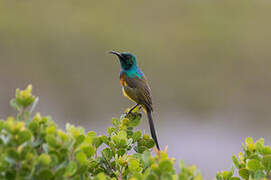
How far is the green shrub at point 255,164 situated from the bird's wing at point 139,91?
217cm

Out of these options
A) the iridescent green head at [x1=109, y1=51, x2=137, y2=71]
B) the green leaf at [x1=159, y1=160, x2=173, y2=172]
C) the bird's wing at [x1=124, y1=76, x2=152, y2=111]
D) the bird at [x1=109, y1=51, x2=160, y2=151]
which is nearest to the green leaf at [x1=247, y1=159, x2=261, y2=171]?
the green leaf at [x1=159, y1=160, x2=173, y2=172]

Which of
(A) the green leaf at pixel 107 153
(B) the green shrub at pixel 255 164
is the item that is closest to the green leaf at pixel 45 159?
(A) the green leaf at pixel 107 153

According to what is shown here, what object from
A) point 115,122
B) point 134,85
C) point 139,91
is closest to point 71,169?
point 115,122

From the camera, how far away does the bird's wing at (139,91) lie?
442 centimetres

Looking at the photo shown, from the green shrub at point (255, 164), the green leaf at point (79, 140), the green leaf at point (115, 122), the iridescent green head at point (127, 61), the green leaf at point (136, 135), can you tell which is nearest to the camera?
the green leaf at point (79, 140)

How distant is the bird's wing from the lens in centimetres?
442

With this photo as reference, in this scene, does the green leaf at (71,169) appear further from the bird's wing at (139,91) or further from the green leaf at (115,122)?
the bird's wing at (139,91)

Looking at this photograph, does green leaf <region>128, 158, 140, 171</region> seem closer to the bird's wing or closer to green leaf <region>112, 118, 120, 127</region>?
green leaf <region>112, 118, 120, 127</region>

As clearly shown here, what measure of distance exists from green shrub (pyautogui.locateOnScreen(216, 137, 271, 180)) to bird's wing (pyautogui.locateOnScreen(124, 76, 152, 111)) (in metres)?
2.17

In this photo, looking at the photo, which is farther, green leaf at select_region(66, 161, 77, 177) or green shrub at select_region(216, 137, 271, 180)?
green shrub at select_region(216, 137, 271, 180)

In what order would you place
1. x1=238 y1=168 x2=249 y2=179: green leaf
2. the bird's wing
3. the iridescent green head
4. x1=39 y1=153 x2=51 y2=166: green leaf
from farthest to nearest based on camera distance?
1. the iridescent green head
2. the bird's wing
3. x1=238 y1=168 x2=249 y2=179: green leaf
4. x1=39 y1=153 x2=51 y2=166: green leaf

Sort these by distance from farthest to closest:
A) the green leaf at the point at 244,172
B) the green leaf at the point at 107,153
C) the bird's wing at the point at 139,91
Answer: the bird's wing at the point at 139,91
the green leaf at the point at 107,153
the green leaf at the point at 244,172

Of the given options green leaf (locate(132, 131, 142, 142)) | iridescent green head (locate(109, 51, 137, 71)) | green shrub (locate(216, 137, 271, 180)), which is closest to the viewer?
green shrub (locate(216, 137, 271, 180))

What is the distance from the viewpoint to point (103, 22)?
543 inches
